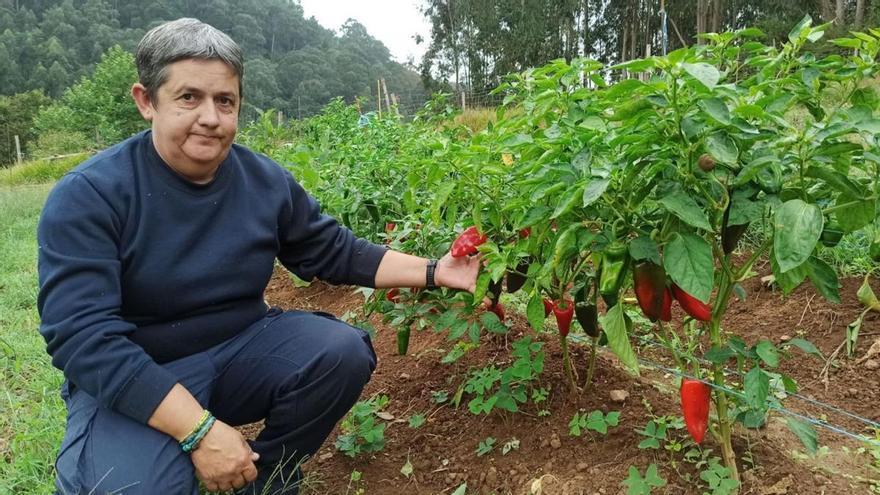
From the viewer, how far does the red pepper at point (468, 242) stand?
69.9 inches

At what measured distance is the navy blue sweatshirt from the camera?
152cm

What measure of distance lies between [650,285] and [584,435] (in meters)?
0.71

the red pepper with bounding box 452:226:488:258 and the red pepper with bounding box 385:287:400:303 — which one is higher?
the red pepper with bounding box 452:226:488:258

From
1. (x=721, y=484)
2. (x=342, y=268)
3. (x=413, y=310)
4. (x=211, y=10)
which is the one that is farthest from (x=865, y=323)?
(x=211, y=10)

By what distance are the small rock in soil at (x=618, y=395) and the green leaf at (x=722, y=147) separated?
1.03 meters

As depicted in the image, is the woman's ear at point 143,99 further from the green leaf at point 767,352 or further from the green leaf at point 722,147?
the green leaf at point 767,352

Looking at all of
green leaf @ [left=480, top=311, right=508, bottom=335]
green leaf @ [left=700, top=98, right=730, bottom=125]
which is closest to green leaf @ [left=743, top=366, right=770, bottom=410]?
green leaf @ [left=700, top=98, right=730, bottom=125]

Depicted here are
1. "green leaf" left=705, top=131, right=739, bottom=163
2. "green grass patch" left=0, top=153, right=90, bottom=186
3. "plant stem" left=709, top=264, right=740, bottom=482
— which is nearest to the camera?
"green leaf" left=705, top=131, right=739, bottom=163

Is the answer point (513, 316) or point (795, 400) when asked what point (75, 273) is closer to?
point (513, 316)

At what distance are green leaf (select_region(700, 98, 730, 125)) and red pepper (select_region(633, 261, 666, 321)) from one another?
0.35m

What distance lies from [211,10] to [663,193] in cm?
6294

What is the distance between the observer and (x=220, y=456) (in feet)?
5.18

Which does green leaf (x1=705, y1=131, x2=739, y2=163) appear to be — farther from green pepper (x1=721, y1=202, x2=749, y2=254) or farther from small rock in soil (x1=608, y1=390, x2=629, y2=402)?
small rock in soil (x1=608, y1=390, x2=629, y2=402)

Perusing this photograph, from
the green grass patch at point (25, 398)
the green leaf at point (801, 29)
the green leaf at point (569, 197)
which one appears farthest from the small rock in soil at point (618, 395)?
the green grass patch at point (25, 398)
